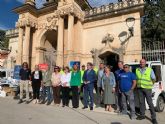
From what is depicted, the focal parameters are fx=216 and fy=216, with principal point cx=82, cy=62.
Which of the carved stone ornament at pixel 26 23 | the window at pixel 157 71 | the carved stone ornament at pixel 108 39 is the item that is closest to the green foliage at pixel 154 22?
the carved stone ornament at pixel 108 39

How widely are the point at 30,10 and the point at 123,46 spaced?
9.42 meters

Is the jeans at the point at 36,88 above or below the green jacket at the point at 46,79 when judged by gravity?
below

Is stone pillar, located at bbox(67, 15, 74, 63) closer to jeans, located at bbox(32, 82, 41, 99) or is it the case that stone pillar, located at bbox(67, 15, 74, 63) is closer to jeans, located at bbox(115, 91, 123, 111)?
jeans, located at bbox(32, 82, 41, 99)

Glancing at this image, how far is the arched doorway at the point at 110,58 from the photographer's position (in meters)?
16.7

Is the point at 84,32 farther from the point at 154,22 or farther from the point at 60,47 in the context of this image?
the point at 154,22

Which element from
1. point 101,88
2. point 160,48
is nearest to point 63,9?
point 160,48

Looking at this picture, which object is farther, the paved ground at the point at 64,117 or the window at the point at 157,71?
the window at the point at 157,71

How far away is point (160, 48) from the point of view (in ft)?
46.8

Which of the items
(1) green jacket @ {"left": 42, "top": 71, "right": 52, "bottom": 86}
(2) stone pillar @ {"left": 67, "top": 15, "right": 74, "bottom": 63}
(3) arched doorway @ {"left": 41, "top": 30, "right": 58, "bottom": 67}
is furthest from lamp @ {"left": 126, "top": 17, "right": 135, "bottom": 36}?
(1) green jacket @ {"left": 42, "top": 71, "right": 52, "bottom": 86}

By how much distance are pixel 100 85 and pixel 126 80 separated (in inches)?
64.2

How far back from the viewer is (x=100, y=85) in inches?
357

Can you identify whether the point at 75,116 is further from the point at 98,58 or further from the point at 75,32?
the point at 75,32

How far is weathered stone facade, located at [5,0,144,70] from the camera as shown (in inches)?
616

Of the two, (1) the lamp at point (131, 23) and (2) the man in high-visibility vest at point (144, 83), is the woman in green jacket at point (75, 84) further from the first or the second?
(1) the lamp at point (131, 23)
